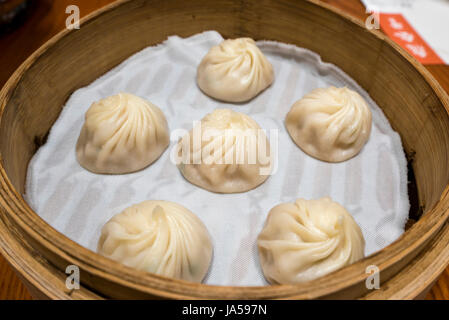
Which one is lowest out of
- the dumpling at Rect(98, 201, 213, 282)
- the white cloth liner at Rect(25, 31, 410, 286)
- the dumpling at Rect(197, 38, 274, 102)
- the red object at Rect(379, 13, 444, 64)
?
the dumpling at Rect(98, 201, 213, 282)

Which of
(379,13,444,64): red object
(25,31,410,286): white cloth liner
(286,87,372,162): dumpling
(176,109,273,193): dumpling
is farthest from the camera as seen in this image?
(379,13,444,64): red object

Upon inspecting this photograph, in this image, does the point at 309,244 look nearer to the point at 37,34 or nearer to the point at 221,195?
the point at 221,195

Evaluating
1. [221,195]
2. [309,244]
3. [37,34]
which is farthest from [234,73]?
[37,34]

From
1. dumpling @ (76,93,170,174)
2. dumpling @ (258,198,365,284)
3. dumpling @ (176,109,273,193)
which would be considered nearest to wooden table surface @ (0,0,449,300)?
dumpling @ (76,93,170,174)

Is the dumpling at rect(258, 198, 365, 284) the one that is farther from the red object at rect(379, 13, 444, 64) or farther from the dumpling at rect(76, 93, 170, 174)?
the red object at rect(379, 13, 444, 64)

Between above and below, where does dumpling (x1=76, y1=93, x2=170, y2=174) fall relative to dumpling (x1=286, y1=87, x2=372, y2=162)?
below

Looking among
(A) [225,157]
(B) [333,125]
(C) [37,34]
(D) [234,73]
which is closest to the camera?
(A) [225,157]

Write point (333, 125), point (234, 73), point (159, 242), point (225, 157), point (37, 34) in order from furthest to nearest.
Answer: point (37, 34)
point (234, 73)
point (333, 125)
point (225, 157)
point (159, 242)
